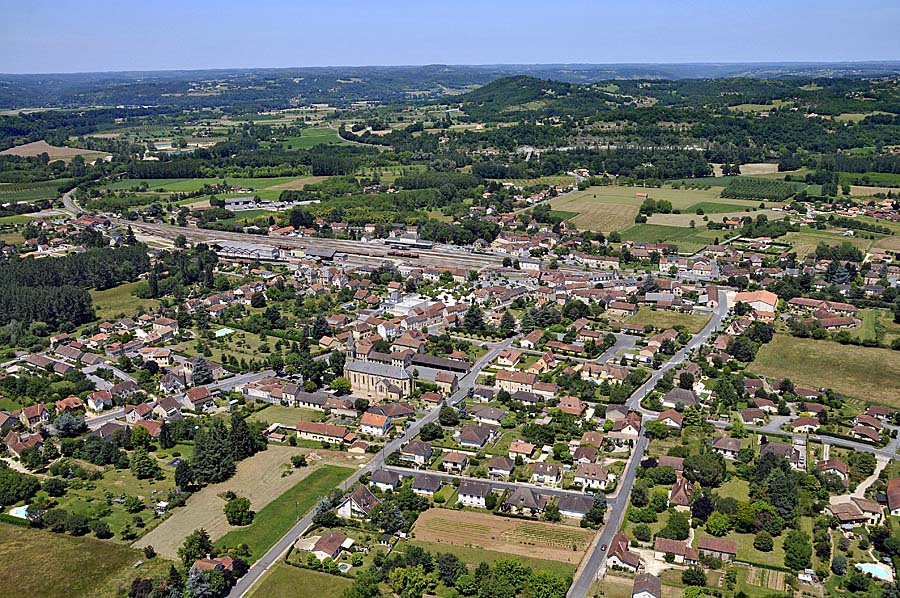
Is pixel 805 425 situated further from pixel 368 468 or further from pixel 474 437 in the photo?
pixel 368 468

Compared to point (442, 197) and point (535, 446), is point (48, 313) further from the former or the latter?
point (442, 197)

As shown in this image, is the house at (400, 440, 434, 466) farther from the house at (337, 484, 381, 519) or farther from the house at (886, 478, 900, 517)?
the house at (886, 478, 900, 517)

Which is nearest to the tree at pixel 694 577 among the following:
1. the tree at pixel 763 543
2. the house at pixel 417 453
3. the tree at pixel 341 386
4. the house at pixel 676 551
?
the house at pixel 676 551

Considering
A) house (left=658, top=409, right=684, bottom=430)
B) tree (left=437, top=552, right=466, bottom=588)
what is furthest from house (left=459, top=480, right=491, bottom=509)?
house (left=658, top=409, right=684, bottom=430)

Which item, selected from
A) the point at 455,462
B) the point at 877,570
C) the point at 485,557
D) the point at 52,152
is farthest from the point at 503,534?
the point at 52,152

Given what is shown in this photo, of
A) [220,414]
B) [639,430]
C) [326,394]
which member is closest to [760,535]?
[639,430]

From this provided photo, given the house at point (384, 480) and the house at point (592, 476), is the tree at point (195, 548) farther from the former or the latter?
the house at point (592, 476)
